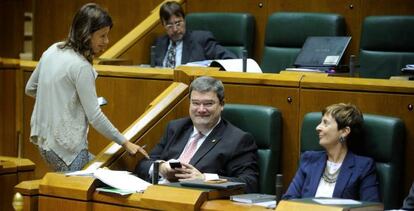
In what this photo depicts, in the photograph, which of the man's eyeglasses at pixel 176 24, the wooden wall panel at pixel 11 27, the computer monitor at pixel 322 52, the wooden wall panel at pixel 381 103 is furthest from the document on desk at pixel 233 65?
the wooden wall panel at pixel 11 27

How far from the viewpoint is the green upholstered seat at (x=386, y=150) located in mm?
3611

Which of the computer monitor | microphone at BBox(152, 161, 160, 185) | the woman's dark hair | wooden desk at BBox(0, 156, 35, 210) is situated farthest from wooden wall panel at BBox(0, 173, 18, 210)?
the computer monitor

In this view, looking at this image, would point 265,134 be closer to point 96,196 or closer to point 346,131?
point 346,131

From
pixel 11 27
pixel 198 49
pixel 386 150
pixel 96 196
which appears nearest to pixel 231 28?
pixel 198 49

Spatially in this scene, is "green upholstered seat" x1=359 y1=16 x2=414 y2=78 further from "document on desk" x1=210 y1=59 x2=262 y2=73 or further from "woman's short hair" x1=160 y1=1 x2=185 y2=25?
"woman's short hair" x1=160 y1=1 x2=185 y2=25

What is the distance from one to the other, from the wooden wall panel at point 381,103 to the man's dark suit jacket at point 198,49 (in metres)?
1.43

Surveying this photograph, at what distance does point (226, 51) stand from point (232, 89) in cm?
122

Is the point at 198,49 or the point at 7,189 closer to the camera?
the point at 7,189

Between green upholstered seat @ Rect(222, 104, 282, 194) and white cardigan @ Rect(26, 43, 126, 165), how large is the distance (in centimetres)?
54

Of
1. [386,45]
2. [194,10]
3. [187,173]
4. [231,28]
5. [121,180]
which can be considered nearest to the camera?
[121,180]

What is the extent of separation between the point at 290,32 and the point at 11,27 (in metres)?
2.35

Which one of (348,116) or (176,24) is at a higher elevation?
(176,24)

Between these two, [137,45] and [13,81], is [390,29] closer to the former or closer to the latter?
[137,45]

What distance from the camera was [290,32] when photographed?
5.35 meters
